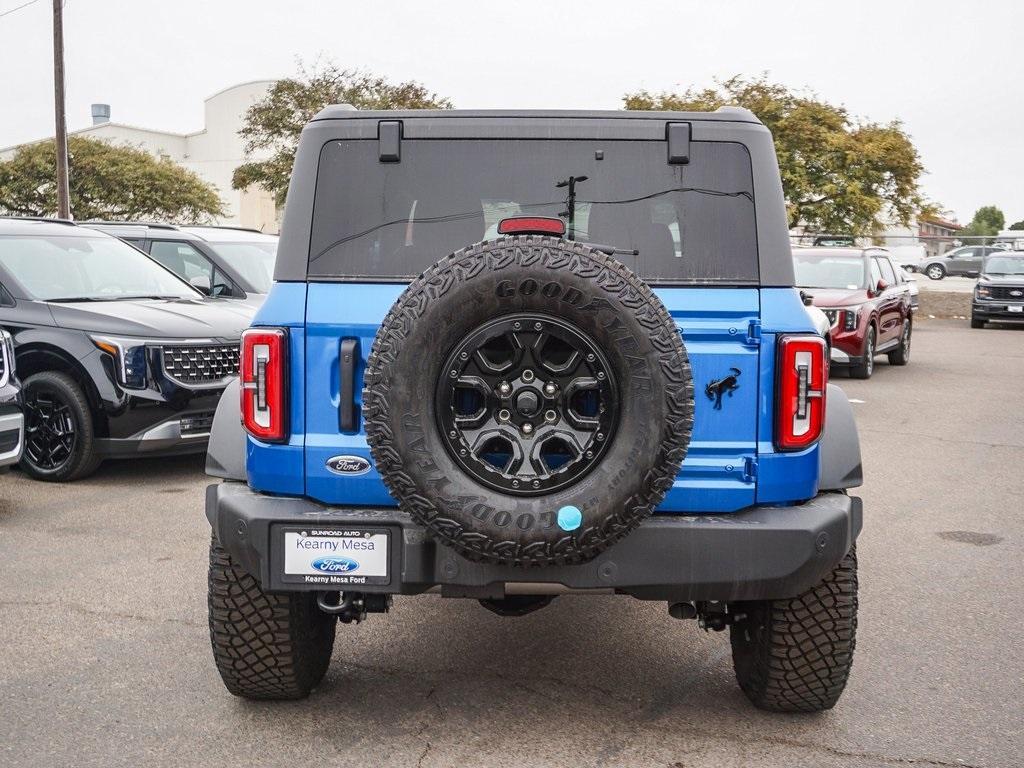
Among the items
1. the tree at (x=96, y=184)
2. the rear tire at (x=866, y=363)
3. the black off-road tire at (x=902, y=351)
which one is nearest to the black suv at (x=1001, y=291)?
the black off-road tire at (x=902, y=351)

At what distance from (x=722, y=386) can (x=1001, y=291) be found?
23.7m

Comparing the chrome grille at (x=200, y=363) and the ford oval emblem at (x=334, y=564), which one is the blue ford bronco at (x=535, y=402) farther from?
the chrome grille at (x=200, y=363)

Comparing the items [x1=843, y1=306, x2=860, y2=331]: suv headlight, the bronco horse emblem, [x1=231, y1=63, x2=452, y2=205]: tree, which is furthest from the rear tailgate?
[x1=231, y1=63, x2=452, y2=205]: tree

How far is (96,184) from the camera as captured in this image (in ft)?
156

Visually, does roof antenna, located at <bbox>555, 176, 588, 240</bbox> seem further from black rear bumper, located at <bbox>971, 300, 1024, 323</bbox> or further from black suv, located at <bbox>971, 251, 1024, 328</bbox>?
black rear bumper, located at <bbox>971, 300, 1024, 323</bbox>

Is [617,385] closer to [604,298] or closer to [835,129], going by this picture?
[604,298]

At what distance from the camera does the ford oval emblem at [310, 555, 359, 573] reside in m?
3.49

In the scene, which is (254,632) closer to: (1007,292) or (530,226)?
(530,226)

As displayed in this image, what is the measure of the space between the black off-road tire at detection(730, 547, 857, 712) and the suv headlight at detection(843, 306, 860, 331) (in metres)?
11.7

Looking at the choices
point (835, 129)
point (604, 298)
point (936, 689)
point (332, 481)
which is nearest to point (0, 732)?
point (332, 481)

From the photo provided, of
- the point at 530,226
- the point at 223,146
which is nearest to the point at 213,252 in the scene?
the point at 530,226

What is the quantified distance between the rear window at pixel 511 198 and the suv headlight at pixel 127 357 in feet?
15.1

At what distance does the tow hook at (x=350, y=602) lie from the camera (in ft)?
12.1

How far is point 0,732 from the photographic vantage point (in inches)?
148
